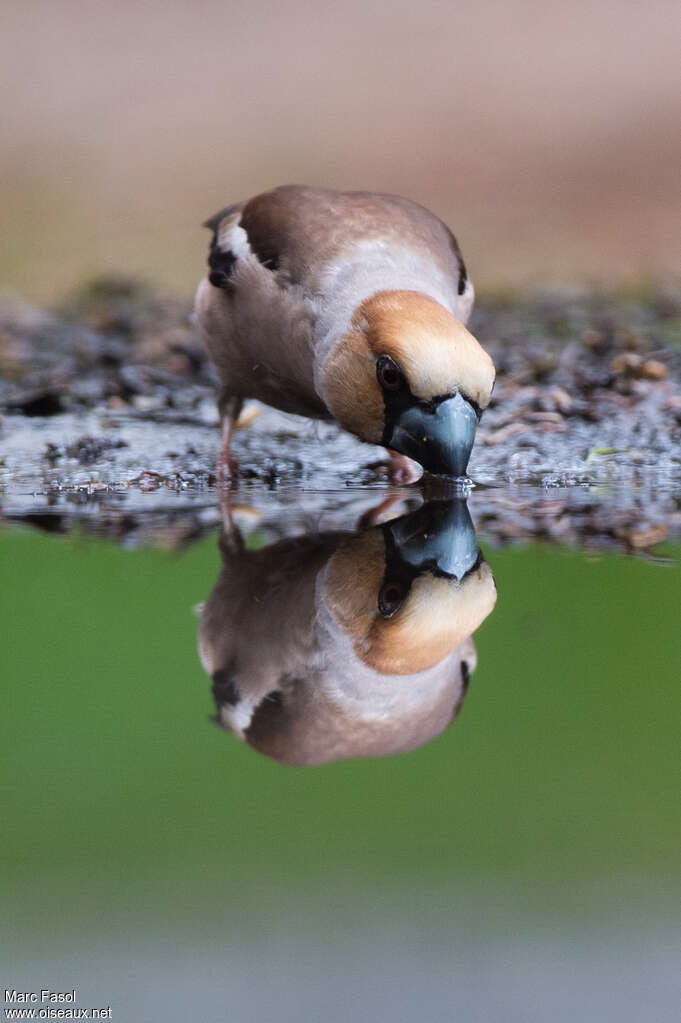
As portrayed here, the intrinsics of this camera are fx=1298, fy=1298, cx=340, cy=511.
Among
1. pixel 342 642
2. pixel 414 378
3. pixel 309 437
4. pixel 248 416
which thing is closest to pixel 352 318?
pixel 414 378

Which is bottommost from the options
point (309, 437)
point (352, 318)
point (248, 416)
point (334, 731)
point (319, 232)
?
point (334, 731)

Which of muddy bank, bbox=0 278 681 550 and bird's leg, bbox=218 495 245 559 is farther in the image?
muddy bank, bbox=0 278 681 550

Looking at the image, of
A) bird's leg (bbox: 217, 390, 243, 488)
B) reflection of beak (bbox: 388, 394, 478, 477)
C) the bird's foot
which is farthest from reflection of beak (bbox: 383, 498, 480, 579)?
the bird's foot

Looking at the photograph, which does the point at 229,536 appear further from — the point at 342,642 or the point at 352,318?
the point at 342,642

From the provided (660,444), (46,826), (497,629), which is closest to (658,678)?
(497,629)

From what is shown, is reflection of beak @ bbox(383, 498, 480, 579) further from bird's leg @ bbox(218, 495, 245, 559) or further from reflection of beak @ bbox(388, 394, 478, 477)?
bird's leg @ bbox(218, 495, 245, 559)

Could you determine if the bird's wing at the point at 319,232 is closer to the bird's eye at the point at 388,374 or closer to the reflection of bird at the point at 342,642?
the bird's eye at the point at 388,374

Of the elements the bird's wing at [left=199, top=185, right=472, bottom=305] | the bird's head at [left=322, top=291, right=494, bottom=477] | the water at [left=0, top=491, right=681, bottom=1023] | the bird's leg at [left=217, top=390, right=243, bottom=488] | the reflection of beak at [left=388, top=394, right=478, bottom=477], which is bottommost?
the water at [left=0, top=491, right=681, bottom=1023]
